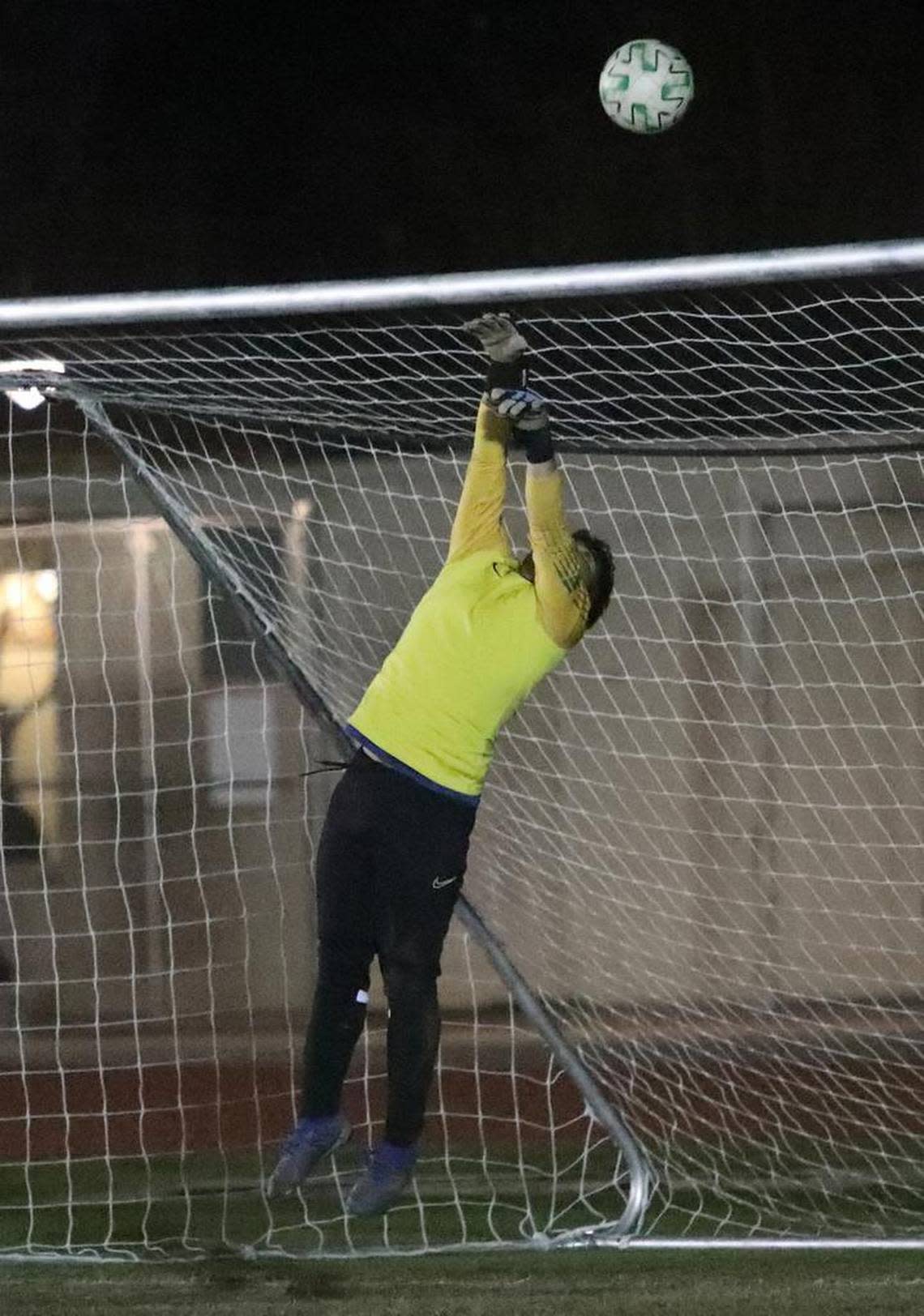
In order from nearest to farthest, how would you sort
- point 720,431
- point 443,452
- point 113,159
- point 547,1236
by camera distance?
point 547,1236
point 443,452
point 720,431
point 113,159

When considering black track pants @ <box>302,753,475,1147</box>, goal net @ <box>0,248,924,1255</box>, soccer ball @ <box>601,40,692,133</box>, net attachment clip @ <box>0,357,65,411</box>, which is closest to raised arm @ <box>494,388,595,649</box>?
black track pants @ <box>302,753,475,1147</box>

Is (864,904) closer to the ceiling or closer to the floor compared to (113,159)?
closer to the floor

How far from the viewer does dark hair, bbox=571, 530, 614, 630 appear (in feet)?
9.85

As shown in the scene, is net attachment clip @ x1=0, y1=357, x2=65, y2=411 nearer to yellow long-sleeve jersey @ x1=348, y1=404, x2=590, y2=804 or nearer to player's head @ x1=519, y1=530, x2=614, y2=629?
yellow long-sleeve jersey @ x1=348, y1=404, x2=590, y2=804

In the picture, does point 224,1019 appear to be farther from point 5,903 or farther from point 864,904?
point 864,904

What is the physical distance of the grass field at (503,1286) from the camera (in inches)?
120

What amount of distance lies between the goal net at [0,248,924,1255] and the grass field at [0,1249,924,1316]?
610 mm

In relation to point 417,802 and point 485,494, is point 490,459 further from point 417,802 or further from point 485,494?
point 417,802

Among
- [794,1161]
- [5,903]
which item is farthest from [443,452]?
[5,903]

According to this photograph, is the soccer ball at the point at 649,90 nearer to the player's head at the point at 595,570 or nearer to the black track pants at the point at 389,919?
the player's head at the point at 595,570

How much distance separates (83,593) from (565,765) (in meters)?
2.07

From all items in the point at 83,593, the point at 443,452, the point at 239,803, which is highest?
the point at 443,452

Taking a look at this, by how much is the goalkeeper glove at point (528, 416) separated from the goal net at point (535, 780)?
3.86 ft

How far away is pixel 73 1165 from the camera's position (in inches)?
170
